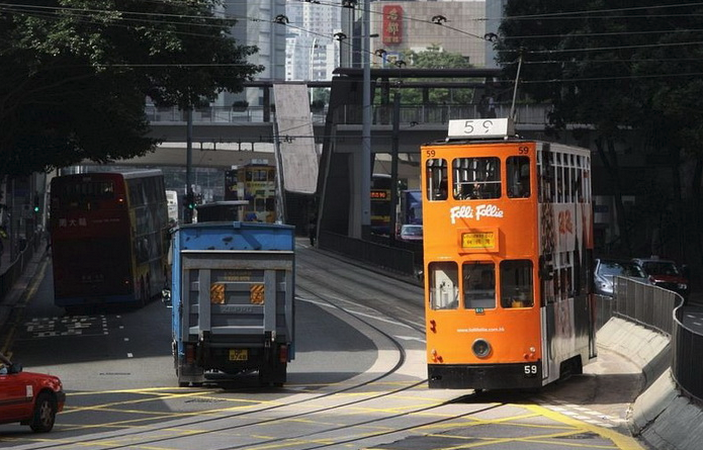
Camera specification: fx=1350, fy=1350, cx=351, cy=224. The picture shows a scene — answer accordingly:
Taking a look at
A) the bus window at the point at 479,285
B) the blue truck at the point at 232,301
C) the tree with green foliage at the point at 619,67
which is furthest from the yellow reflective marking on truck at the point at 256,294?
the tree with green foliage at the point at 619,67

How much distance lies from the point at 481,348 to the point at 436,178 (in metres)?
3.07

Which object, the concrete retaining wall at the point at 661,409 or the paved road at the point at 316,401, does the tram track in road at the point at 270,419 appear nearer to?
the paved road at the point at 316,401

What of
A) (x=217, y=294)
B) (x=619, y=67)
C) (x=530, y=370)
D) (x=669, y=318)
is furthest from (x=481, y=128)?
(x=619, y=67)

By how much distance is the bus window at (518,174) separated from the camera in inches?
916

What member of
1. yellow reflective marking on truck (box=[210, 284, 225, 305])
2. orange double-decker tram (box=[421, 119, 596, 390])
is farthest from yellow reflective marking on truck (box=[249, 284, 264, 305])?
orange double-decker tram (box=[421, 119, 596, 390])

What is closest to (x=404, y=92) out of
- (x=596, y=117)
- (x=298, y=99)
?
(x=298, y=99)

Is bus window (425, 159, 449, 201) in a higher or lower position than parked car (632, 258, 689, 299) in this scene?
higher

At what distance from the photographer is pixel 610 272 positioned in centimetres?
4750

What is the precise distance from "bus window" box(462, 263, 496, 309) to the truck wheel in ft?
23.7

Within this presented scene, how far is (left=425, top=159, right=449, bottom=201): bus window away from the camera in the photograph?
2364cm

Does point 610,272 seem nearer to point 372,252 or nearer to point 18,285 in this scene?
point 372,252

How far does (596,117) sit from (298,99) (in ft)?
111

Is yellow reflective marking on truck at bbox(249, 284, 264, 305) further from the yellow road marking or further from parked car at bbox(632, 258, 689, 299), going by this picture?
parked car at bbox(632, 258, 689, 299)

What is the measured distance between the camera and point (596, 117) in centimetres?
6134
